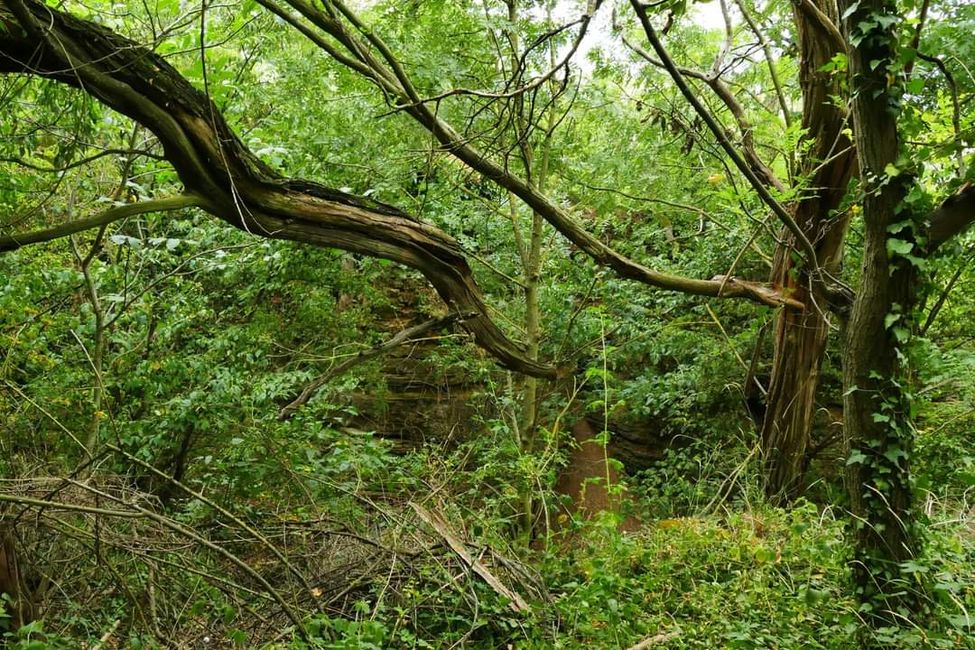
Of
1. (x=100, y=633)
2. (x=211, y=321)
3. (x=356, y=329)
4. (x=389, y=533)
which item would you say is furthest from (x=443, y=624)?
(x=211, y=321)

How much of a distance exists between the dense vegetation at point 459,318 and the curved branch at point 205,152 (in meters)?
0.01

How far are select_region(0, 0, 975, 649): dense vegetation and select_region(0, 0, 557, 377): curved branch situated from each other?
0.05ft

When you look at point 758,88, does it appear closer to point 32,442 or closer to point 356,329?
point 356,329

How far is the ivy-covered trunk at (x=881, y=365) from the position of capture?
281 centimetres

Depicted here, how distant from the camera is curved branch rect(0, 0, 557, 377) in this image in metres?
2.35

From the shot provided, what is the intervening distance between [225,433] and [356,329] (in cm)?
133

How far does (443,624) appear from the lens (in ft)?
11.5

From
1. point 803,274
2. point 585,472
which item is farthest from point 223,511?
point 585,472

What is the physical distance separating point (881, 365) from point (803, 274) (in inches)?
81.1

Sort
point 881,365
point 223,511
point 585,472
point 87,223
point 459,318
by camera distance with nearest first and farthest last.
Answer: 1. point 87,223
2. point 223,511
3. point 881,365
4. point 459,318
5. point 585,472

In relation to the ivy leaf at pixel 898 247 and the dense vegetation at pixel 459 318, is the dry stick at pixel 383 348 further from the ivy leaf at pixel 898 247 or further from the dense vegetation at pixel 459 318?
the ivy leaf at pixel 898 247

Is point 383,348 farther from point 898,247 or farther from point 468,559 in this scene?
point 898,247

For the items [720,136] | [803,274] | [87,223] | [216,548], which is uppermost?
[720,136]

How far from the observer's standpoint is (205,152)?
8.73ft
